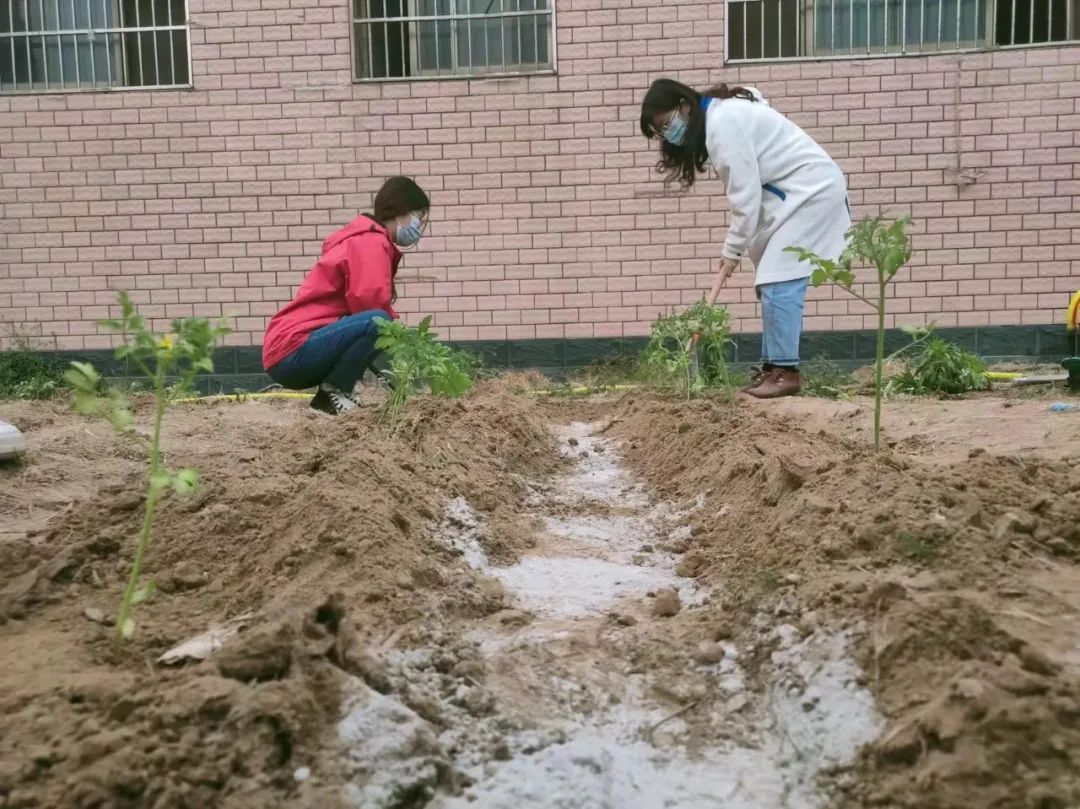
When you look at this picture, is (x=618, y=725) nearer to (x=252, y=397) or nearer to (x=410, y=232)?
(x=410, y=232)

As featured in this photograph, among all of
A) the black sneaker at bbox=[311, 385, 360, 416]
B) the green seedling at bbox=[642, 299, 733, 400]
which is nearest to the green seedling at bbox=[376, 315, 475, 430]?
the black sneaker at bbox=[311, 385, 360, 416]

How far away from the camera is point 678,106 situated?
4875 millimetres

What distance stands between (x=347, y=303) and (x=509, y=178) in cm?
265

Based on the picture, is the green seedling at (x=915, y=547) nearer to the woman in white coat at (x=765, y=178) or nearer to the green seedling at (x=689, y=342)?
the green seedling at (x=689, y=342)

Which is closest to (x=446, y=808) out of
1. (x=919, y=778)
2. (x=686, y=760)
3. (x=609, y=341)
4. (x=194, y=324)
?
(x=686, y=760)

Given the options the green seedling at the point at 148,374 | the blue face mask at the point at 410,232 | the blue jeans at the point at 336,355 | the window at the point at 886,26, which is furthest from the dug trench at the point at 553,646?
the window at the point at 886,26

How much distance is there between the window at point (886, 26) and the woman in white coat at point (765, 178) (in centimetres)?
220

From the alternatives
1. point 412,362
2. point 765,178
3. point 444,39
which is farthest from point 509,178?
point 412,362

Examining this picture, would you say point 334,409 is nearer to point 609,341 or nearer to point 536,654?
point 609,341

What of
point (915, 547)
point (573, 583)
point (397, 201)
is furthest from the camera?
Result: point (397, 201)

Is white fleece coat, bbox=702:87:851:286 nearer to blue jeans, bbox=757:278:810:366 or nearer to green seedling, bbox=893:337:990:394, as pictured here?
blue jeans, bbox=757:278:810:366

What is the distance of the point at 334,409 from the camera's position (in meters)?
5.06

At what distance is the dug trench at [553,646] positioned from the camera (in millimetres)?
1335

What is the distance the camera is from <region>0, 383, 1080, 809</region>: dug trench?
1.33 metres
